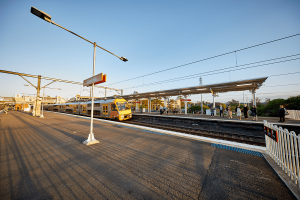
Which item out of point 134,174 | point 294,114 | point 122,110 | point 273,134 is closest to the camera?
point 134,174

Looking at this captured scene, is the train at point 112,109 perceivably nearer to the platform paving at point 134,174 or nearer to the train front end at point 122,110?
the train front end at point 122,110

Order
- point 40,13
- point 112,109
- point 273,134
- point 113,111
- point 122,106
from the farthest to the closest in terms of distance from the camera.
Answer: point 122,106 < point 112,109 < point 113,111 < point 40,13 < point 273,134

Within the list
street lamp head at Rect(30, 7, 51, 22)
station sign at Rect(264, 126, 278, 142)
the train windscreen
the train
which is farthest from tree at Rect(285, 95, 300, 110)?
street lamp head at Rect(30, 7, 51, 22)

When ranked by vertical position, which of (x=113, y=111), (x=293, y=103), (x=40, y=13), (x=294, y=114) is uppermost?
(x=40, y=13)

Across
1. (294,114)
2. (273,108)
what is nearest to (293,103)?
(273,108)

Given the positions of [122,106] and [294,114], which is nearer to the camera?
[294,114]

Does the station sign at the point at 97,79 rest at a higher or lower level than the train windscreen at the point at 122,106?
higher

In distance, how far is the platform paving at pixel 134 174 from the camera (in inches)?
78.0

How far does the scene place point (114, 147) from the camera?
4.09 meters

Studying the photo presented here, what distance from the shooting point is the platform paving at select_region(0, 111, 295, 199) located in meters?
1.98

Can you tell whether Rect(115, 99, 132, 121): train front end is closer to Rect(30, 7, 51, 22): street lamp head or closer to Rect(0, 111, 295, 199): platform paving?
Rect(0, 111, 295, 199): platform paving

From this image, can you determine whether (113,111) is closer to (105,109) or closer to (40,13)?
(105,109)

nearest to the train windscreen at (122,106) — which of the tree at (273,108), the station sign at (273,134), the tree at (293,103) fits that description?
the station sign at (273,134)

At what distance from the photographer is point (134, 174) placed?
2.53 m
